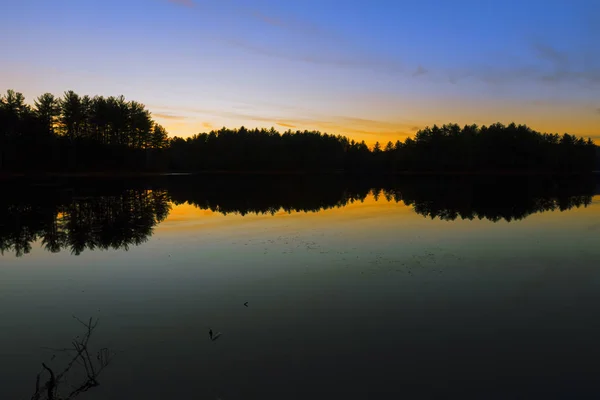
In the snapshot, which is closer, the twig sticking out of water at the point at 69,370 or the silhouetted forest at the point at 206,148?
the twig sticking out of water at the point at 69,370

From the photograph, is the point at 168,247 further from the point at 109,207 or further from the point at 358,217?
the point at 109,207

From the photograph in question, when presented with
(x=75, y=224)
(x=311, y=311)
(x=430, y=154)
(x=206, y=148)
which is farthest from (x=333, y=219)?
(x=206, y=148)

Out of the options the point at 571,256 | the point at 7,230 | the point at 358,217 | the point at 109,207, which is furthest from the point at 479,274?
the point at 109,207

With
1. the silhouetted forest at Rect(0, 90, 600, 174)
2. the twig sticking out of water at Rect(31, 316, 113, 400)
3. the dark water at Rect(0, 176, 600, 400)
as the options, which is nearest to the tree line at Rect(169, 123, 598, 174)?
the silhouetted forest at Rect(0, 90, 600, 174)

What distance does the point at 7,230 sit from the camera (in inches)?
986

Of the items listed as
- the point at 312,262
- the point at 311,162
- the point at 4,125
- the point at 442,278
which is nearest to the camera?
the point at 442,278

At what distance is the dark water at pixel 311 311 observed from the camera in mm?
7961

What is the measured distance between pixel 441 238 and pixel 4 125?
96.7 meters

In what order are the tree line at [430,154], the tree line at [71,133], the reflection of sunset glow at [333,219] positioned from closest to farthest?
1. the reflection of sunset glow at [333,219]
2. the tree line at [71,133]
3. the tree line at [430,154]

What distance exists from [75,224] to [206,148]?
167 m

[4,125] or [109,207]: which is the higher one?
[4,125]

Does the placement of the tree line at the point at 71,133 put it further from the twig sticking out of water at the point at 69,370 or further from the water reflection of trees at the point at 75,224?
the twig sticking out of water at the point at 69,370

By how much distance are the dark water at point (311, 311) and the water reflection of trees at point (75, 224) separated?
1.00 feet

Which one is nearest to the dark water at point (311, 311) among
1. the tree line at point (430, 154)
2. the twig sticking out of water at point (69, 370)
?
the twig sticking out of water at point (69, 370)
